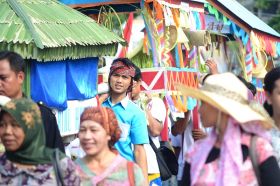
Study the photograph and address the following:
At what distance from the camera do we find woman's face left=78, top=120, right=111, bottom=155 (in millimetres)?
6009

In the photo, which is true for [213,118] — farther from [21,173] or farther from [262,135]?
[21,173]

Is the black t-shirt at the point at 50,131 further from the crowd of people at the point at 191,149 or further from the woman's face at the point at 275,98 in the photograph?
the woman's face at the point at 275,98

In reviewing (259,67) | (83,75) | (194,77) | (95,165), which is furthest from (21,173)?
(259,67)

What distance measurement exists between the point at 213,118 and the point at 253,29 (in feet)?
34.0

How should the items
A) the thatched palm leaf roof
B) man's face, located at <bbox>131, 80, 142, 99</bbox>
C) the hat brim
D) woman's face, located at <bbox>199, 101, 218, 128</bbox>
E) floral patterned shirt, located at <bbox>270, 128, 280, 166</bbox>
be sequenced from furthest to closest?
man's face, located at <bbox>131, 80, 142, 99</bbox> → the thatched palm leaf roof → floral patterned shirt, located at <bbox>270, 128, 280, 166</bbox> → woman's face, located at <bbox>199, 101, 218, 128</bbox> → the hat brim

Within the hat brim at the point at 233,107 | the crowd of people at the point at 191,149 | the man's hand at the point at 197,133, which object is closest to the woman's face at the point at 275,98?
the crowd of people at the point at 191,149

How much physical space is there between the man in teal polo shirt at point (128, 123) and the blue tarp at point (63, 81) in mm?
883

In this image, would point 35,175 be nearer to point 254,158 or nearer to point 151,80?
point 254,158

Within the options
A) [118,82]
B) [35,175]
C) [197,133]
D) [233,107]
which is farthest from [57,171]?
[197,133]

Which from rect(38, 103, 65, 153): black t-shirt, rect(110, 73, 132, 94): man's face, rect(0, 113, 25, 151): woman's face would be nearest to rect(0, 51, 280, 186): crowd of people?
rect(0, 113, 25, 151): woman's face

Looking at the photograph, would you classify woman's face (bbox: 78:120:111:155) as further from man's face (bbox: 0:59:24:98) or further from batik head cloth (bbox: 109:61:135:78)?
batik head cloth (bbox: 109:61:135:78)

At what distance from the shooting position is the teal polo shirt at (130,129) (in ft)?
25.1

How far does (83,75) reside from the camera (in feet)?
30.7

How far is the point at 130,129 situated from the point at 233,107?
8.07 feet
